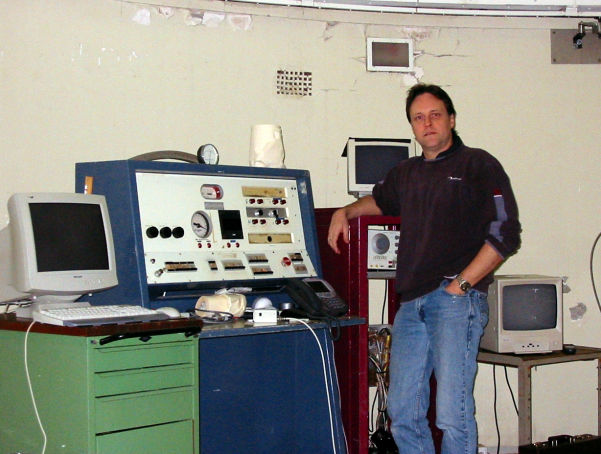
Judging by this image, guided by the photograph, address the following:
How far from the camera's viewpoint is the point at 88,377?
2.43 meters

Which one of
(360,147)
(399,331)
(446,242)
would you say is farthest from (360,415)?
(360,147)

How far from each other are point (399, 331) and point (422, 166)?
0.66 metres

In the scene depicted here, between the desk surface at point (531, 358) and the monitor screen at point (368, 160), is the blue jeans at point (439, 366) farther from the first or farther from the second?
the monitor screen at point (368, 160)

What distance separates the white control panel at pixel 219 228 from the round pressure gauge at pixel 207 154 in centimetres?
9

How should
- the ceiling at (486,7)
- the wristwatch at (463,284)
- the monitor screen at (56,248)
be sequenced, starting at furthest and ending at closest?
the ceiling at (486,7) → the wristwatch at (463,284) → the monitor screen at (56,248)

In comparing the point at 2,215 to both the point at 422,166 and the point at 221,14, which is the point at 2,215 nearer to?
the point at 221,14

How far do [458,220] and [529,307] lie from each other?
120 cm

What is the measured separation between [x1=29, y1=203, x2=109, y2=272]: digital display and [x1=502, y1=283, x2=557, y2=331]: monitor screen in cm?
202

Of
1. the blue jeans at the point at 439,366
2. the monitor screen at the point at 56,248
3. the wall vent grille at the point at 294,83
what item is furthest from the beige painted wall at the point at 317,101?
the blue jeans at the point at 439,366

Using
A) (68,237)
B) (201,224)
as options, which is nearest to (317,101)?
(201,224)

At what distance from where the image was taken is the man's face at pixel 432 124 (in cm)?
312

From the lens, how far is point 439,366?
9.68ft

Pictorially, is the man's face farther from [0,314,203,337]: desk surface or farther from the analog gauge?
[0,314,203,337]: desk surface

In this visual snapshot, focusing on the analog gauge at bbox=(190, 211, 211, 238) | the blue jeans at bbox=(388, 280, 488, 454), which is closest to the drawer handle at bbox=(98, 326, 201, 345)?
the analog gauge at bbox=(190, 211, 211, 238)
